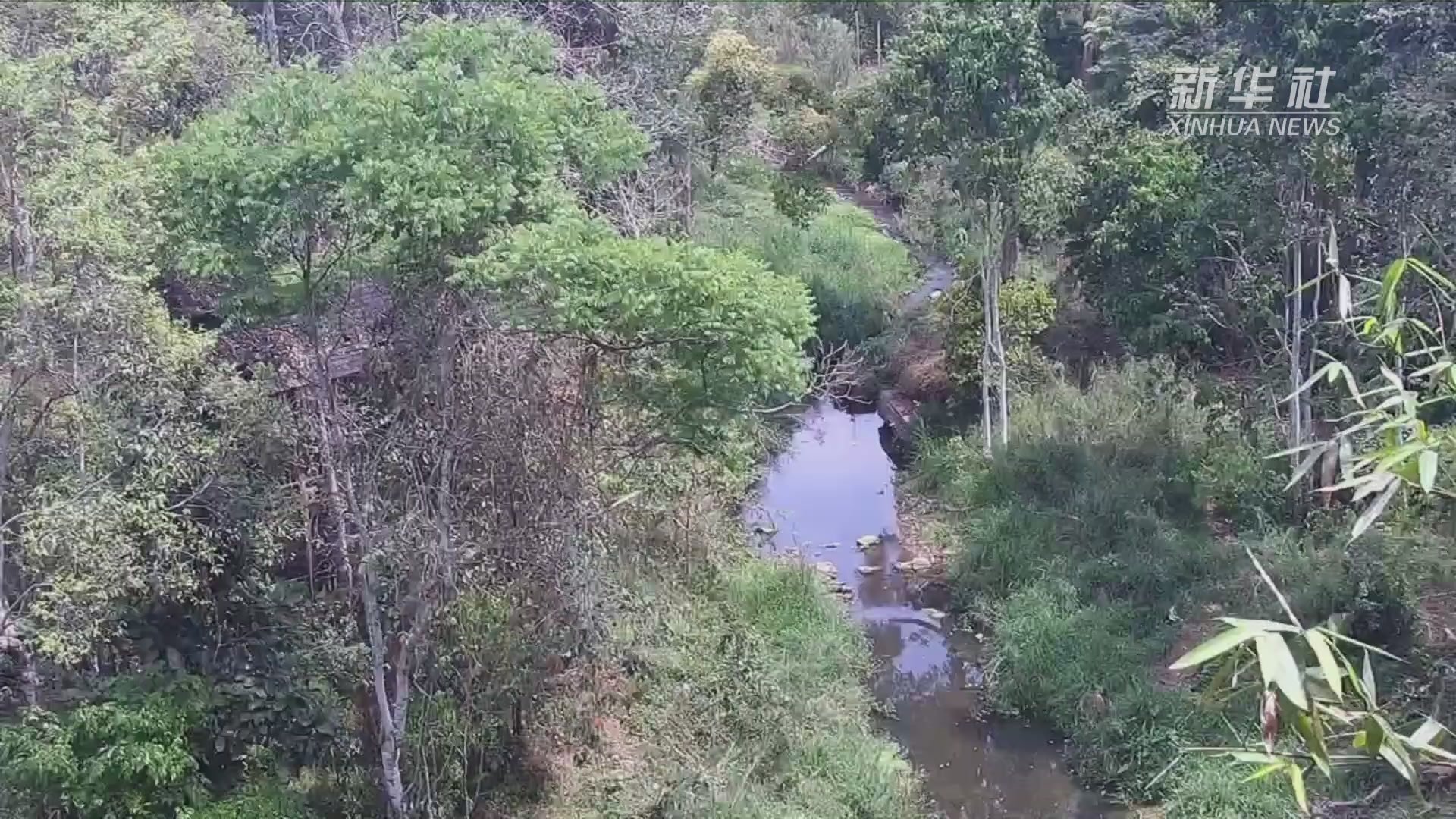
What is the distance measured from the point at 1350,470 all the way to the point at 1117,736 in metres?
6.15

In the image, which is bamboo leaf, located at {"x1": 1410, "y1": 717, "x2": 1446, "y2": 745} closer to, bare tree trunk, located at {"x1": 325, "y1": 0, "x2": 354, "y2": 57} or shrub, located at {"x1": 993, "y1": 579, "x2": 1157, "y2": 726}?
shrub, located at {"x1": 993, "y1": 579, "x2": 1157, "y2": 726}

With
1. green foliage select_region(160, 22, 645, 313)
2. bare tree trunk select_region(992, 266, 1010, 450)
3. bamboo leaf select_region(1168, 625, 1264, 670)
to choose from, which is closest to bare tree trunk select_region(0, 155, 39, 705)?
green foliage select_region(160, 22, 645, 313)

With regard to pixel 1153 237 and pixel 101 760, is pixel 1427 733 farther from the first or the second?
pixel 1153 237

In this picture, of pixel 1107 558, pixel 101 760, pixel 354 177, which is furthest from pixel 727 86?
pixel 101 760

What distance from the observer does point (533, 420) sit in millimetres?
6375

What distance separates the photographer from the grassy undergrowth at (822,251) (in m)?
14.9

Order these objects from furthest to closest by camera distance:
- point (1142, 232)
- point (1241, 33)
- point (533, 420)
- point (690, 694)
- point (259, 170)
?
point (1241, 33) < point (1142, 232) < point (690, 694) < point (533, 420) < point (259, 170)

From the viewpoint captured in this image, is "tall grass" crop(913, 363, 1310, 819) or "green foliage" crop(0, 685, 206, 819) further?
"tall grass" crop(913, 363, 1310, 819)

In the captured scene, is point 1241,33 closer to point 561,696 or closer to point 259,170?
point 561,696

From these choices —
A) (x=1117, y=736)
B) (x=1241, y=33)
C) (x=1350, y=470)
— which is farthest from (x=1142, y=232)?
(x=1350, y=470)

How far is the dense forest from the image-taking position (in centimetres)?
555

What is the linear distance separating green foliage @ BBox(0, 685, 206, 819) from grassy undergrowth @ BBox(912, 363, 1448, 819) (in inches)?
207

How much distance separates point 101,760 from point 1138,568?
7.12 m

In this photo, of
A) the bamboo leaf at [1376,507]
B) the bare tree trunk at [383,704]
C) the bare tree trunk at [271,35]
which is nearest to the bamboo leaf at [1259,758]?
the bamboo leaf at [1376,507]
